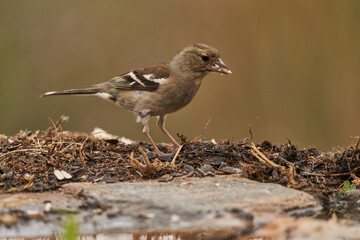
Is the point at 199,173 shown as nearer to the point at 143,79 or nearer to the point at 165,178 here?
the point at 165,178

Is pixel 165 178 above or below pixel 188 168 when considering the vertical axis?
below

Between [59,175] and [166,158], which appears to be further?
[166,158]

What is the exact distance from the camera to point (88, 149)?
216 inches

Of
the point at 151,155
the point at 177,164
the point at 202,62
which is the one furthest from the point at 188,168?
the point at 202,62

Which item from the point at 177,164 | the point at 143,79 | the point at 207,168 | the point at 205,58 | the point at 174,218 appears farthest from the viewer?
the point at 143,79

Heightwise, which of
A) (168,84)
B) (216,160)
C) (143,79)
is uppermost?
→ (143,79)

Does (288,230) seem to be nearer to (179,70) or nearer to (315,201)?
(315,201)

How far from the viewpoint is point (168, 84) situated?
6520 millimetres

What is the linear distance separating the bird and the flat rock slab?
200 cm

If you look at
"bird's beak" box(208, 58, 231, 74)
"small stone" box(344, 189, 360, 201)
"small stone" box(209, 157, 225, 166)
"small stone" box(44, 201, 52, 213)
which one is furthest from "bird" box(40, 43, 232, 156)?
"small stone" box(44, 201, 52, 213)

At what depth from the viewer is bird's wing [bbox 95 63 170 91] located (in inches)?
260

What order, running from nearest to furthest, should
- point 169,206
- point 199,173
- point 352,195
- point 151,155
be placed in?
point 169,206
point 352,195
point 199,173
point 151,155

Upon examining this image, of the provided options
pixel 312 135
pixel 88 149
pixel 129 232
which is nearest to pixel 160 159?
pixel 88 149

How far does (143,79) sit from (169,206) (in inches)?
123
